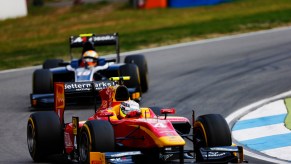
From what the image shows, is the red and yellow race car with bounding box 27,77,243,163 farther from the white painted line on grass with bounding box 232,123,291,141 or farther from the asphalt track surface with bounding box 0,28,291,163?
the white painted line on grass with bounding box 232,123,291,141

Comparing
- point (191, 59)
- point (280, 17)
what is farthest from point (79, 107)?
point (280, 17)

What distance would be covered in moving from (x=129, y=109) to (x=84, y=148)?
3.03 ft

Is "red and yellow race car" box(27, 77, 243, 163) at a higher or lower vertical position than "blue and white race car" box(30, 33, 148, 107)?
lower

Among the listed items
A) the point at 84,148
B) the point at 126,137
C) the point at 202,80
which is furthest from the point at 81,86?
the point at 202,80

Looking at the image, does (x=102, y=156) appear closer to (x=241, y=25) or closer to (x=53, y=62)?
(x=53, y=62)

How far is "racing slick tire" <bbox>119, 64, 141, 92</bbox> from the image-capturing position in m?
18.4

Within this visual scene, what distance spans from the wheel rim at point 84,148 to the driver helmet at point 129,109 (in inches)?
30.9

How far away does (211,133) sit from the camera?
1128 cm

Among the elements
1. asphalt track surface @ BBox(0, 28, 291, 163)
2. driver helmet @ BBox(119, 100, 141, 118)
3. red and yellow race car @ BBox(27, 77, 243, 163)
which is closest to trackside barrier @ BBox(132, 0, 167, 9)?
asphalt track surface @ BBox(0, 28, 291, 163)

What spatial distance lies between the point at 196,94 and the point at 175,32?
1220 cm

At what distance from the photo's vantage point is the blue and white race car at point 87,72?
1825cm

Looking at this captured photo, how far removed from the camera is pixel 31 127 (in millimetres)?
12930

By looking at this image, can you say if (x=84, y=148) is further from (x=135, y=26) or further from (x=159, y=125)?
(x=135, y=26)

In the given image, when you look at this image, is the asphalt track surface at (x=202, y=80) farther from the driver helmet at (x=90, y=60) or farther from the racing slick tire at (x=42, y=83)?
the driver helmet at (x=90, y=60)
